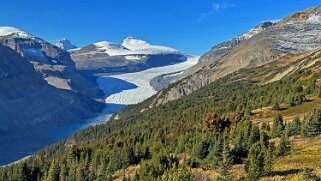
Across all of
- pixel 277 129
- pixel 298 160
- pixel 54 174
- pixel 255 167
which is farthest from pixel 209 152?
pixel 54 174

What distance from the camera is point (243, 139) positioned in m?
60.8

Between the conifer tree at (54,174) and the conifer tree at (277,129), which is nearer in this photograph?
the conifer tree at (277,129)

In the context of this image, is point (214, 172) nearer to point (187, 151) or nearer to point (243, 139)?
point (243, 139)

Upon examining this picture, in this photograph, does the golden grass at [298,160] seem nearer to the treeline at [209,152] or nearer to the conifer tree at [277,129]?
the treeline at [209,152]

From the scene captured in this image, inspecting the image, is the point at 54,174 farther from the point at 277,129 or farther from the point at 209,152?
the point at 277,129

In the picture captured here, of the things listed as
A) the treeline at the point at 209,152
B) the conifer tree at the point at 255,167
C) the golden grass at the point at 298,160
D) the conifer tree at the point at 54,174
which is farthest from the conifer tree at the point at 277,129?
the conifer tree at the point at 54,174

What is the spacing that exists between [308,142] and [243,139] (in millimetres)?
8974

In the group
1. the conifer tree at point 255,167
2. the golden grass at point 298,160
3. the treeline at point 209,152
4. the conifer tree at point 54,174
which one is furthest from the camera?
the conifer tree at point 54,174

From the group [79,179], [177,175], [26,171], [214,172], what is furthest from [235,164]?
[26,171]

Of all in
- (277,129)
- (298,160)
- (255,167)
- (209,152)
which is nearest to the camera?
(255,167)

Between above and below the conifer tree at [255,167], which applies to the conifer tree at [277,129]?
above

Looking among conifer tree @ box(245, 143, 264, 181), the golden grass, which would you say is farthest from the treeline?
the golden grass

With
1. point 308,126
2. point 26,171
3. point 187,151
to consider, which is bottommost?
point 26,171

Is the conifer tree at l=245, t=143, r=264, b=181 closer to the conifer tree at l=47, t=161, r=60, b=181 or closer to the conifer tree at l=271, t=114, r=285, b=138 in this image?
the conifer tree at l=271, t=114, r=285, b=138
